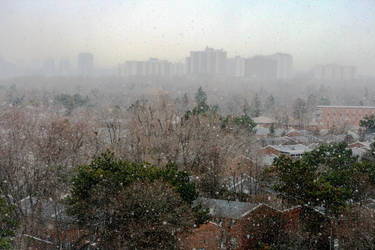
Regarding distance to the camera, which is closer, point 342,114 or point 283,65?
point 342,114

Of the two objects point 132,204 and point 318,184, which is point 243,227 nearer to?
point 318,184

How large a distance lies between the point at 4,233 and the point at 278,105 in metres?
36.9

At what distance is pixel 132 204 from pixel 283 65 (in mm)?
58065

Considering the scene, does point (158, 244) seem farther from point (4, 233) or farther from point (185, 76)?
point (185, 76)

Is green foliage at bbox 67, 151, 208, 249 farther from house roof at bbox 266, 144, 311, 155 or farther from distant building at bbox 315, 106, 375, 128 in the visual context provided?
distant building at bbox 315, 106, 375, 128

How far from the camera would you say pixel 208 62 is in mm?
55844

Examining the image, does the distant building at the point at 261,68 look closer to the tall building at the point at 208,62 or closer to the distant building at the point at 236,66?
the distant building at the point at 236,66

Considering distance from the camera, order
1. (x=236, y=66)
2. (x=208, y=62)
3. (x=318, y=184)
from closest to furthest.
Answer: (x=318, y=184), (x=208, y=62), (x=236, y=66)

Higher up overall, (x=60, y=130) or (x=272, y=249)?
(x=60, y=130)

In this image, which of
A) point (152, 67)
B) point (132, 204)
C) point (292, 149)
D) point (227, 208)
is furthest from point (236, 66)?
point (132, 204)

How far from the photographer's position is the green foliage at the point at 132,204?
5.89 m

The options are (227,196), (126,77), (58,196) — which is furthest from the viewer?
(126,77)

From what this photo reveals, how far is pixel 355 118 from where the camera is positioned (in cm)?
2691

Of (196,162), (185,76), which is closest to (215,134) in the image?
(196,162)
